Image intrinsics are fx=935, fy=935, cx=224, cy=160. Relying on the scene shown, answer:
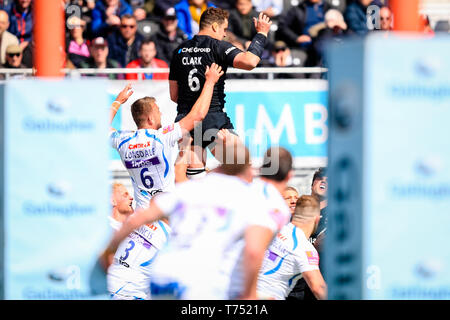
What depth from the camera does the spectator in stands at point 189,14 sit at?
46.7 ft

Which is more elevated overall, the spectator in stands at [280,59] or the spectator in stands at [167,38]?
the spectator in stands at [167,38]

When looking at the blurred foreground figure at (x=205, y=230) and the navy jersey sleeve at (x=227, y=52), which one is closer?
the blurred foreground figure at (x=205, y=230)

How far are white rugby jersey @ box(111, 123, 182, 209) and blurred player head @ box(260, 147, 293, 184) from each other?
2.43m

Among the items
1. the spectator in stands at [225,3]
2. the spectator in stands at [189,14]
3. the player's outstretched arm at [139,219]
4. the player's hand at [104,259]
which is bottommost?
the player's hand at [104,259]

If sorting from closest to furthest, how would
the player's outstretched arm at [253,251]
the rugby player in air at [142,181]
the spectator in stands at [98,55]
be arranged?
the player's outstretched arm at [253,251] → the rugby player in air at [142,181] → the spectator in stands at [98,55]

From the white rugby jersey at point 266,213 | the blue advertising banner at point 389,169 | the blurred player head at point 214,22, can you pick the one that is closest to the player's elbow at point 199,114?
Answer: the blurred player head at point 214,22

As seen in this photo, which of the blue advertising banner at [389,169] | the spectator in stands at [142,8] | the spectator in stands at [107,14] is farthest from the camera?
the spectator in stands at [142,8]

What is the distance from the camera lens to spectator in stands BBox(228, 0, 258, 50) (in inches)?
556

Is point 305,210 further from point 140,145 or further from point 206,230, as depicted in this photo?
point 206,230

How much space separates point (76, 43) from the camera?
13859 millimetres

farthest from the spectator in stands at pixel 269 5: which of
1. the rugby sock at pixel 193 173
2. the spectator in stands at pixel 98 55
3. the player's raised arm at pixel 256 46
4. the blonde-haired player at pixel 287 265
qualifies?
the blonde-haired player at pixel 287 265

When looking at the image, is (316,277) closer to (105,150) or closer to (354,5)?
(105,150)

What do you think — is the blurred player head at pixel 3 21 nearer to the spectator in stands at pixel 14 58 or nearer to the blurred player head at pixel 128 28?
the spectator in stands at pixel 14 58
